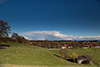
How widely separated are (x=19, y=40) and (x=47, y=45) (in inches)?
1124

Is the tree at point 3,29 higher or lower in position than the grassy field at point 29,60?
higher

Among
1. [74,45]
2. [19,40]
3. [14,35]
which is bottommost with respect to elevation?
[74,45]

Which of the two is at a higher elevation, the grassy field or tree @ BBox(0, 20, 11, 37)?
tree @ BBox(0, 20, 11, 37)

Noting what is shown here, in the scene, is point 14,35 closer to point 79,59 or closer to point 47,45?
point 47,45

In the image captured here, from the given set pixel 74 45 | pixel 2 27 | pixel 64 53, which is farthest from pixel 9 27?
pixel 74 45

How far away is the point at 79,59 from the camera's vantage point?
961 inches

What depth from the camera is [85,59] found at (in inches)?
964

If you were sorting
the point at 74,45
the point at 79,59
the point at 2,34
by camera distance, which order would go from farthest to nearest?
the point at 74,45, the point at 2,34, the point at 79,59

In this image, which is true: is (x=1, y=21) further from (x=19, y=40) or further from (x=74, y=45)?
(x=74, y=45)

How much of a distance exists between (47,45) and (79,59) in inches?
1976

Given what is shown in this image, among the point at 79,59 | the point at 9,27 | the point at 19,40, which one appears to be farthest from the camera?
the point at 19,40

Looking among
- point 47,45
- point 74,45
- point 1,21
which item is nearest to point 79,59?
point 1,21

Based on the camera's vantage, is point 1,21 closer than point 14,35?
Yes

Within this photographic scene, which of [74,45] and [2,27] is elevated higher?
[2,27]
